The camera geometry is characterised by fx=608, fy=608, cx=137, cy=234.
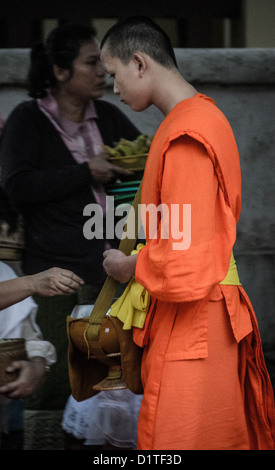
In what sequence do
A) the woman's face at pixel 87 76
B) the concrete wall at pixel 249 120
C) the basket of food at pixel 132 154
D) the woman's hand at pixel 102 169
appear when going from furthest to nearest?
the concrete wall at pixel 249 120
the woman's face at pixel 87 76
the woman's hand at pixel 102 169
the basket of food at pixel 132 154

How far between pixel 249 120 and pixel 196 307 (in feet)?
5.58

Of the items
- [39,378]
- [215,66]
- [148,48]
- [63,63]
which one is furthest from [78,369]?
[215,66]

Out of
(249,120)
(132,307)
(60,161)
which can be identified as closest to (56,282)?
(132,307)

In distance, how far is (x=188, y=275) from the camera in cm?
182

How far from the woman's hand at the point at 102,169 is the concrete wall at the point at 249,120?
50 cm

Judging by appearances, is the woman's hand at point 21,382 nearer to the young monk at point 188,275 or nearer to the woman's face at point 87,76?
the young monk at point 188,275

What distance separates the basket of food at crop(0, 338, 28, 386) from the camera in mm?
2451

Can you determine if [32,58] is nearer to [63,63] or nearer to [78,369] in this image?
[63,63]

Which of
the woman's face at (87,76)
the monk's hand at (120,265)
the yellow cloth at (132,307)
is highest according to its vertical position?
the woman's face at (87,76)

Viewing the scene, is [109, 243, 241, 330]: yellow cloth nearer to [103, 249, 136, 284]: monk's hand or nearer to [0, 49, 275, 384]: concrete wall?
[103, 249, 136, 284]: monk's hand

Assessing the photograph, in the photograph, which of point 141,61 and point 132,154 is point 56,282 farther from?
point 141,61

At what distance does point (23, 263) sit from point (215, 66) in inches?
58.7

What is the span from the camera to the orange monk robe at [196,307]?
72.3 inches

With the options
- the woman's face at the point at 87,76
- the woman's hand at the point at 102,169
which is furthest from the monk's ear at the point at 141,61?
the woman's face at the point at 87,76
